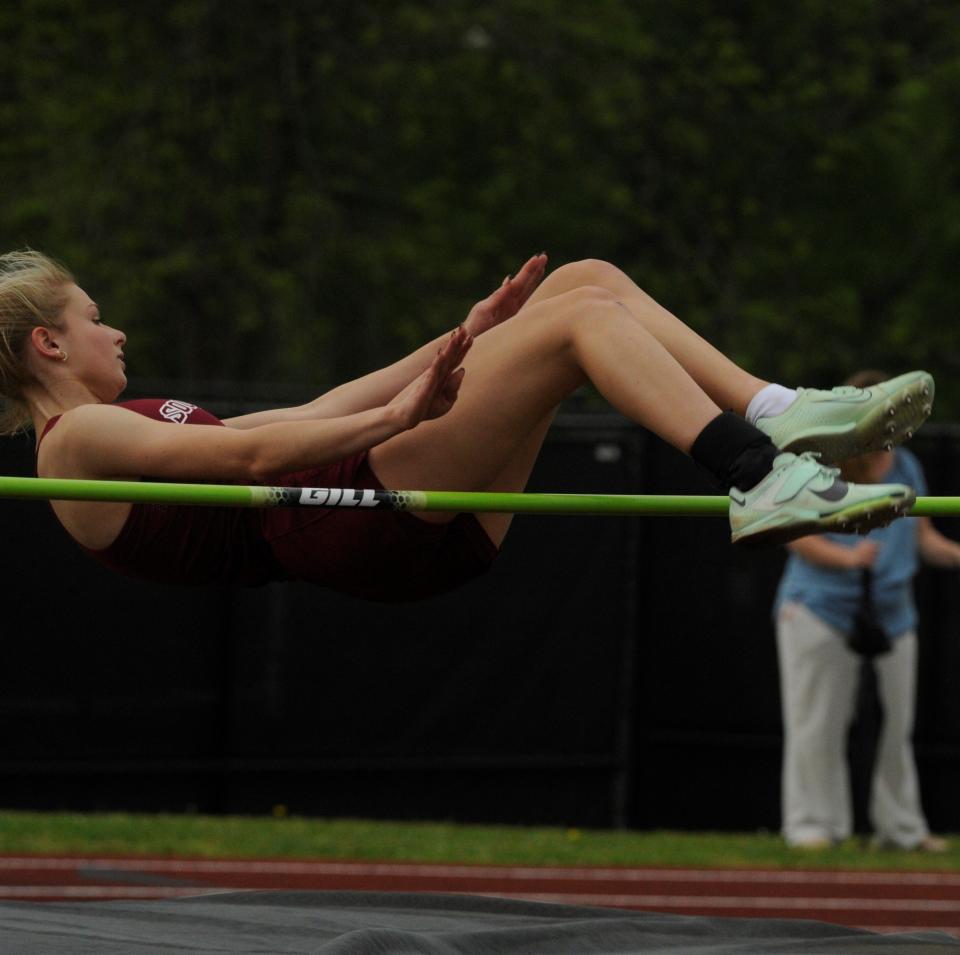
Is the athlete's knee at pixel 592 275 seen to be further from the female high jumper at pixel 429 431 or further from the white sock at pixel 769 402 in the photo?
the white sock at pixel 769 402

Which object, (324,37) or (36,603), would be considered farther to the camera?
(324,37)

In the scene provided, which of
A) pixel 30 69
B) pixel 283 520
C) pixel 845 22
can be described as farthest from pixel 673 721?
pixel 845 22

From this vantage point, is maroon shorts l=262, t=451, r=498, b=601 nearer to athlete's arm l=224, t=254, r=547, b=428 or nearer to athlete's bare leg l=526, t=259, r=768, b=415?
athlete's arm l=224, t=254, r=547, b=428

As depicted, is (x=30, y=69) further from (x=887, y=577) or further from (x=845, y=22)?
(x=887, y=577)

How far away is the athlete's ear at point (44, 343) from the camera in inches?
156

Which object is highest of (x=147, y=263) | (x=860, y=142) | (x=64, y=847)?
(x=860, y=142)

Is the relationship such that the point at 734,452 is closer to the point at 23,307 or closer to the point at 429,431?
the point at 429,431

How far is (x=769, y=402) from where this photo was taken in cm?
362

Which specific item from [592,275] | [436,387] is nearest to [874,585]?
[592,275]

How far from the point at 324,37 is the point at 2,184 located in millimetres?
2992

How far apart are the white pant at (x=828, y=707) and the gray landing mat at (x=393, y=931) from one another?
275 cm

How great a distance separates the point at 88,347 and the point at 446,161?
13.7m

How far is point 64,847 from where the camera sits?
7121 mm

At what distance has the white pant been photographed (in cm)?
722
